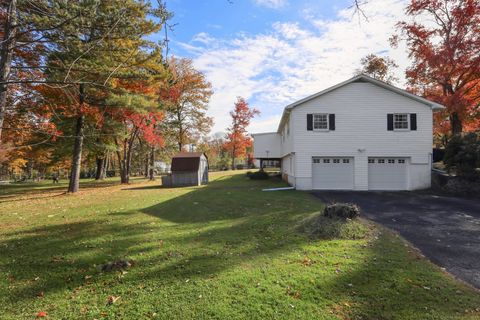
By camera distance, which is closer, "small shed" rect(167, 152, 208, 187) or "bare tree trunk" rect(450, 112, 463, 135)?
"bare tree trunk" rect(450, 112, 463, 135)

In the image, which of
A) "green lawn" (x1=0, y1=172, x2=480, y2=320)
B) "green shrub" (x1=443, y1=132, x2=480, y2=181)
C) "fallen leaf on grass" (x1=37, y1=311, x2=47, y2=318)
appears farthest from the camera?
"green shrub" (x1=443, y1=132, x2=480, y2=181)

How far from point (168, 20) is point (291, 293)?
4.63 metres

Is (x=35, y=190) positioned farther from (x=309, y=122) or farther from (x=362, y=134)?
(x=362, y=134)

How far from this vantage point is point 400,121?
51.4 ft

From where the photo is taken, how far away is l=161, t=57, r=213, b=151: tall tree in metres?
31.1

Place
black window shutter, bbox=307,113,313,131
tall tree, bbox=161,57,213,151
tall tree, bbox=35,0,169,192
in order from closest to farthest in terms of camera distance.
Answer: tall tree, bbox=35,0,169,192, black window shutter, bbox=307,113,313,131, tall tree, bbox=161,57,213,151

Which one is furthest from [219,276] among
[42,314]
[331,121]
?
[331,121]

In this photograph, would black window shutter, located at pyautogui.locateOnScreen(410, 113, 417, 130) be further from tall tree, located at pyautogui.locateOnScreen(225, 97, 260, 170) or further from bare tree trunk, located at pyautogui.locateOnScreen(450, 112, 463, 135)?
tall tree, located at pyautogui.locateOnScreen(225, 97, 260, 170)

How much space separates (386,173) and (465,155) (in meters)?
3.85

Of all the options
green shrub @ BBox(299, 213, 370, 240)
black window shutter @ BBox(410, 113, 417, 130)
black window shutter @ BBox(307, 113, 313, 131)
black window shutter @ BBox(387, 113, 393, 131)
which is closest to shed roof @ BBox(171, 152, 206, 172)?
black window shutter @ BBox(307, 113, 313, 131)

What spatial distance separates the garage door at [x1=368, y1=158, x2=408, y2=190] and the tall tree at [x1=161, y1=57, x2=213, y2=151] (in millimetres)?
22847

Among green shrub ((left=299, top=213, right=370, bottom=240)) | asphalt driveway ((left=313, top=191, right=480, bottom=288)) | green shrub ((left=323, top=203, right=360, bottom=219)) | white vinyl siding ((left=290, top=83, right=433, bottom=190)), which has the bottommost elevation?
asphalt driveway ((left=313, top=191, right=480, bottom=288))

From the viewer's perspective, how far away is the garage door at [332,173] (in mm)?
15852

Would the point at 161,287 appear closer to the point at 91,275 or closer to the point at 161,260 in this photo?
the point at 161,260
